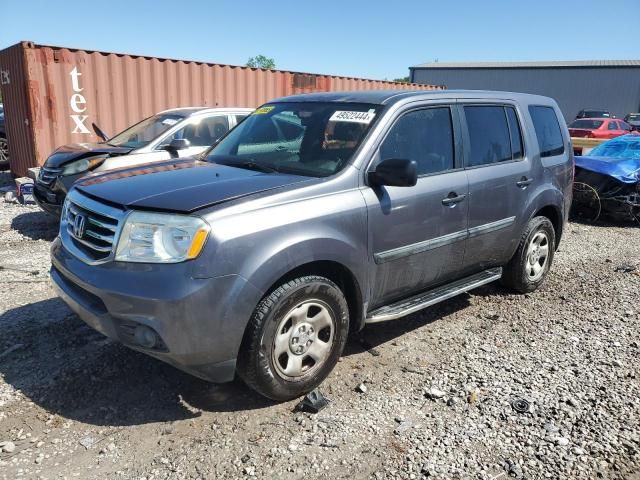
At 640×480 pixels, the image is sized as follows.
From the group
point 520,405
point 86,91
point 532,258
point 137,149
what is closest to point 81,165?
point 137,149

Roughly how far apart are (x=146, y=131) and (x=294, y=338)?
5.38 metres

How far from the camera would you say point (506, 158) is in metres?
4.53

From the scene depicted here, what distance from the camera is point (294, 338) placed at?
3119mm

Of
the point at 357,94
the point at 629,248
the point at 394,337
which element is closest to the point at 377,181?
the point at 357,94

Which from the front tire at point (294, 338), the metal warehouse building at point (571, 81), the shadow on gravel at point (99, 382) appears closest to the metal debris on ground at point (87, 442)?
the shadow on gravel at point (99, 382)

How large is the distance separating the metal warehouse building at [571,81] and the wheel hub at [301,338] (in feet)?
139

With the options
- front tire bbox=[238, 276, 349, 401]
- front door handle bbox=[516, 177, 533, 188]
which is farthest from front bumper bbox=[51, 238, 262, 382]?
front door handle bbox=[516, 177, 533, 188]

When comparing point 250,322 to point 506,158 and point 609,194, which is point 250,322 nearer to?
point 506,158

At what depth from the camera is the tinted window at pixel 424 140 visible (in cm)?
366

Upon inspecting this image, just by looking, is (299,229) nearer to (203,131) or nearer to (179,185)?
(179,185)

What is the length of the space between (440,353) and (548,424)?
101 cm

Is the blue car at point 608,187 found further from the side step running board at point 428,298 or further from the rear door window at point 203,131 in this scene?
the rear door window at point 203,131

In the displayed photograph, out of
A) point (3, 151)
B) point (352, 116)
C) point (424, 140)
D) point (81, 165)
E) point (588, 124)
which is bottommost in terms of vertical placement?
point (3, 151)

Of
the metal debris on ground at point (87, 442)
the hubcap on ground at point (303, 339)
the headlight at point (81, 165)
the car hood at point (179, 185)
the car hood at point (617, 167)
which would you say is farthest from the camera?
the car hood at point (617, 167)
